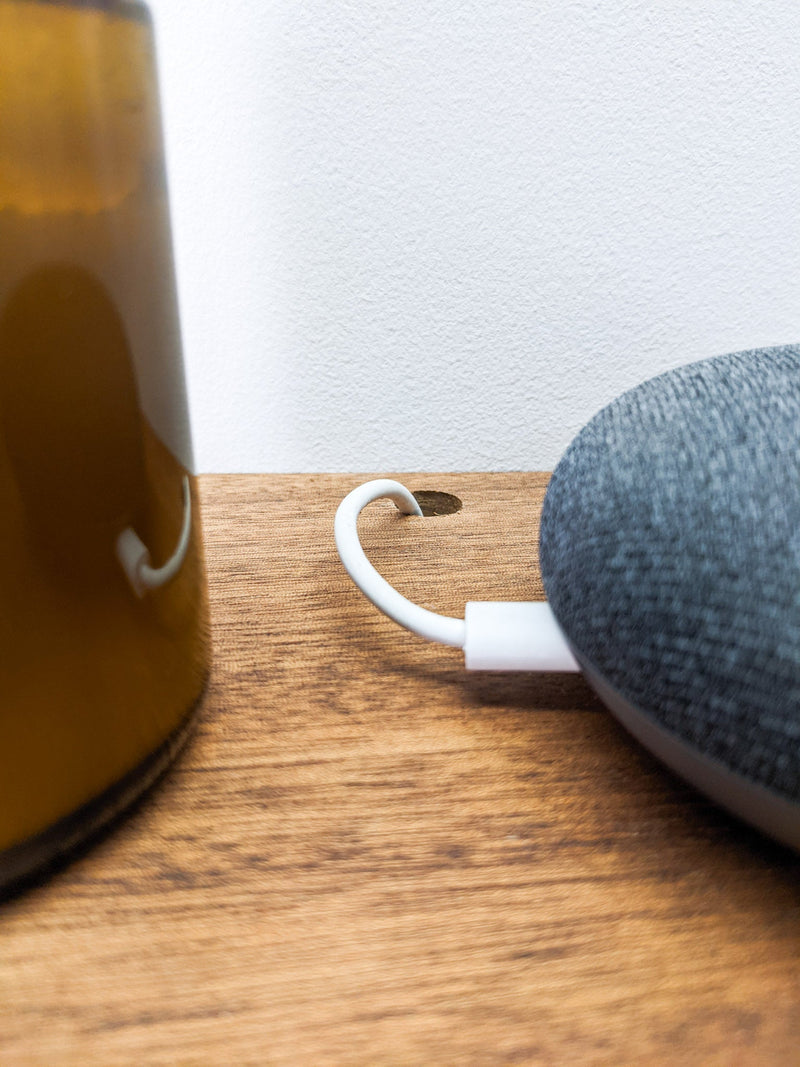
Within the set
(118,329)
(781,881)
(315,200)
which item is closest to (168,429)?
(118,329)

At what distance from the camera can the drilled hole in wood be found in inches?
14.4

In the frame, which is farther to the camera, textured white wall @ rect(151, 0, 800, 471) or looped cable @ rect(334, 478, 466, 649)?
textured white wall @ rect(151, 0, 800, 471)

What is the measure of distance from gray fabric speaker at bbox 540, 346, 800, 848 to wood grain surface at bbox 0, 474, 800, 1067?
0.02 m

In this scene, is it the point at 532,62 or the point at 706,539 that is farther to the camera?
the point at 532,62

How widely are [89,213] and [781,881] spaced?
0.61 feet

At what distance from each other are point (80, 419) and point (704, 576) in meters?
0.12

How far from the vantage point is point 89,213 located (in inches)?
5.5

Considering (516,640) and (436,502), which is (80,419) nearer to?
(516,640)

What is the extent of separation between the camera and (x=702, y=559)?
0.49 ft

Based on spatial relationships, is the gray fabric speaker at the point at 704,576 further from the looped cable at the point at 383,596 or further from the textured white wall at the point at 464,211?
the textured white wall at the point at 464,211

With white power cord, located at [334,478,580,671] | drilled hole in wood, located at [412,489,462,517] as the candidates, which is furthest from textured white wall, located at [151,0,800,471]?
white power cord, located at [334,478,580,671]

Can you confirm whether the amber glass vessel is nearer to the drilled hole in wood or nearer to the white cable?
the white cable

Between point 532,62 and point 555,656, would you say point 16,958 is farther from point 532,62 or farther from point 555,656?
point 532,62

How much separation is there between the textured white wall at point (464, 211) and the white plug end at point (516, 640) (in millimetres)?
263
